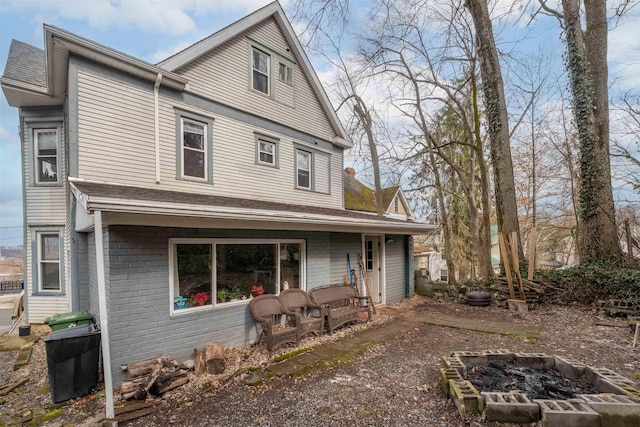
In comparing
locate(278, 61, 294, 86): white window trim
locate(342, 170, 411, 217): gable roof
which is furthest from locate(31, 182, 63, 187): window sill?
locate(342, 170, 411, 217): gable roof

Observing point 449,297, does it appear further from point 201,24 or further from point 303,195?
point 201,24

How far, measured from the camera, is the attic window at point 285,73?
945 centimetres

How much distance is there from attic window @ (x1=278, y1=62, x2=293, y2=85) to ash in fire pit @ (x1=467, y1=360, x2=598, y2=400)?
8689 mm

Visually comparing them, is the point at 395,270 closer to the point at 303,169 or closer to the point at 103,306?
the point at 303,169

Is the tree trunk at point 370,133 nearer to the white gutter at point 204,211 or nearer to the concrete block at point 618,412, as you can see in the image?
the white gutter at point 204,211

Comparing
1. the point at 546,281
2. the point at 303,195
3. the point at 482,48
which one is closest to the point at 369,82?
the point at 482,48

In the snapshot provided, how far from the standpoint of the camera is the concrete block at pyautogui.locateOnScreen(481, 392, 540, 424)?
303cm

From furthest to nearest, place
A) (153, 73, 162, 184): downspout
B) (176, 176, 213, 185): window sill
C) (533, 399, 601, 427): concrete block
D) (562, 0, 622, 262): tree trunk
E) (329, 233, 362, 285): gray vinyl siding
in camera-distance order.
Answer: (562, 0, 622, 262): tree trunk → (329, 233, 362, 285): gray vinyl siding → (176, 176, 213, 185): window sill → (153, 73, 162, 184): downspout → (533, 399, 601, 427): concrete block

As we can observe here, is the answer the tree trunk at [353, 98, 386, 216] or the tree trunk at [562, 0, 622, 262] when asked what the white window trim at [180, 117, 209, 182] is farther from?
the tree trunk at [562, 0, 622, 262]

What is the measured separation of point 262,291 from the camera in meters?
6.47

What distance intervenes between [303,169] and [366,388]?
6972 mm

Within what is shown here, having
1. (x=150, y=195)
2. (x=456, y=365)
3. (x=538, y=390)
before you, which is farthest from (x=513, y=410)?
(x=150, y=195)

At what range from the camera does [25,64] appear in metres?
8.37

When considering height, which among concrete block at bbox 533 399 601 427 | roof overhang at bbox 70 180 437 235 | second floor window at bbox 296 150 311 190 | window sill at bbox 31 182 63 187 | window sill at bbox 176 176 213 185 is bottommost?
concrete block at bbox 533 399 601 427
